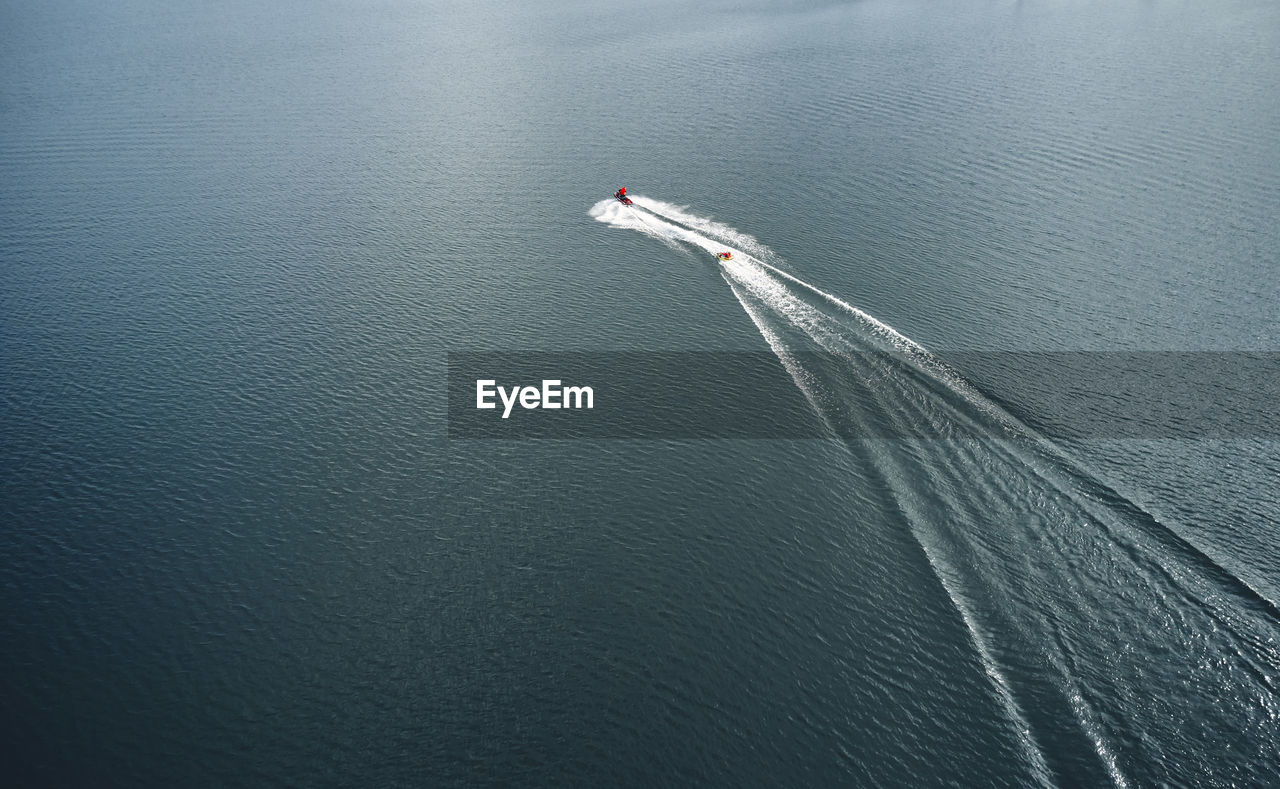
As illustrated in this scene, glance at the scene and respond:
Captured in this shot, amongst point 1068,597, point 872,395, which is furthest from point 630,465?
point 1068,597

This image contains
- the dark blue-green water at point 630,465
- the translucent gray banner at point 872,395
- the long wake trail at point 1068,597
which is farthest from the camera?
the translucent gray banner at point 872,395

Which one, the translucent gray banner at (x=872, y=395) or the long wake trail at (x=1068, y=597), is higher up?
the translucent gray banner at (x=872, y=395)

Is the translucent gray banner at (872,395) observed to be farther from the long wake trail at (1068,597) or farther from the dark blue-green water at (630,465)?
the dark blue-green water at (630,465)

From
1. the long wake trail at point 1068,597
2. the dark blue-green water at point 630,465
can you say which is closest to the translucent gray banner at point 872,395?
the long wake trail at point 1068,597

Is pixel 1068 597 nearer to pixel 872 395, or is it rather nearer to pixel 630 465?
pixel 872 395

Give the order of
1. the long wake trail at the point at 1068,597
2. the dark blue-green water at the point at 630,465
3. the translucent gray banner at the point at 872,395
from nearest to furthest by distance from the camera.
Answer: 1. the long wake trail at the point at 1068,597
2. the dark blue-green water at the point at 630,465
3. the translucent gray banner at the point at 872,395

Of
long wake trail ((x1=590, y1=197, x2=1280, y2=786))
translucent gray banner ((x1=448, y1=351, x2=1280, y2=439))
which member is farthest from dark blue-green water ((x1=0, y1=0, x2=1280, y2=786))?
translucent gray banner ((x1=448, y1=351, x2=1280, y2=439))
